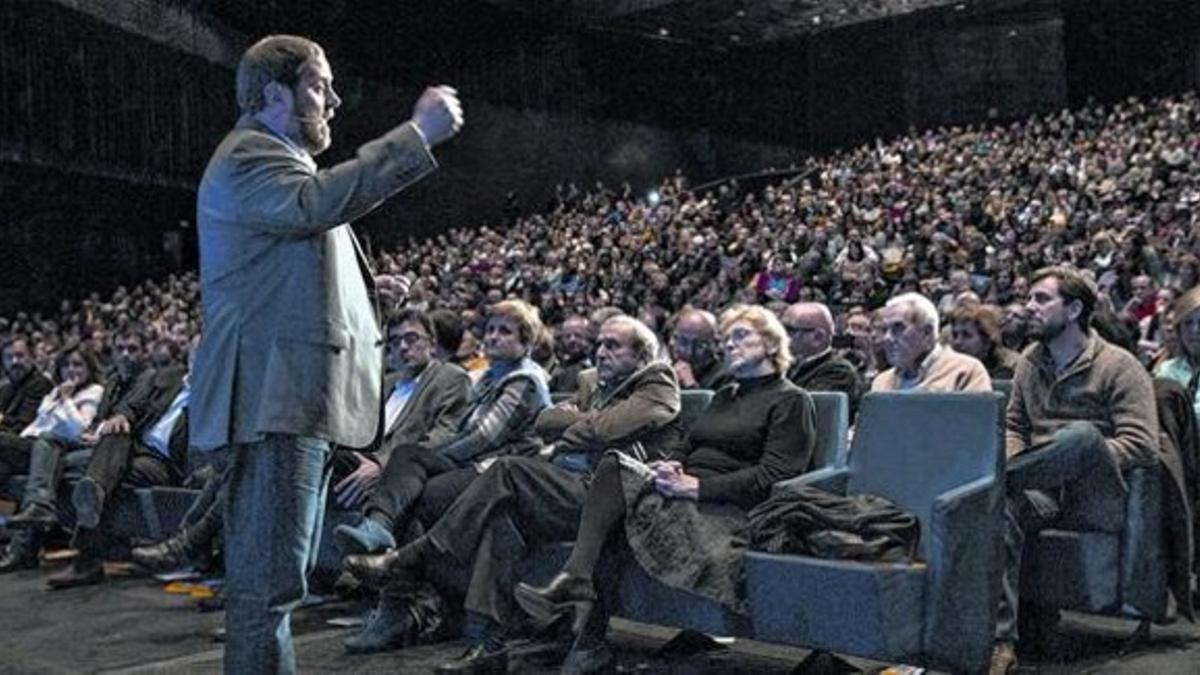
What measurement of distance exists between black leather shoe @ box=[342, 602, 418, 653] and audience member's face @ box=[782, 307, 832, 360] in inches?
61.4

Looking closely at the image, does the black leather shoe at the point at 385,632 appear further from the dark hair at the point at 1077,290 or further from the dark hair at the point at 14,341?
the dark hair at the point at 14,341

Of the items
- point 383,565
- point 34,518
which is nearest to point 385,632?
point 383,565

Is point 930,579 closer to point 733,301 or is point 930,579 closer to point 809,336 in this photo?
point 809,336

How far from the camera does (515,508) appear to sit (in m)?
3.43

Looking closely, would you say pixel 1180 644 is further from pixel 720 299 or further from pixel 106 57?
pixel 106 57

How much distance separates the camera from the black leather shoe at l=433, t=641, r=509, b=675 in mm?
3197

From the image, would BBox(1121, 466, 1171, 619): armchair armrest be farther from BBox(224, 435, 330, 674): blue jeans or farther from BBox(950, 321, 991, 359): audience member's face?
BBox(224, 435, 330, 674): blue jeans

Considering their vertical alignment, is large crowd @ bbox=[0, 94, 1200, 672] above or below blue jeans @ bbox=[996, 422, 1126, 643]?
above

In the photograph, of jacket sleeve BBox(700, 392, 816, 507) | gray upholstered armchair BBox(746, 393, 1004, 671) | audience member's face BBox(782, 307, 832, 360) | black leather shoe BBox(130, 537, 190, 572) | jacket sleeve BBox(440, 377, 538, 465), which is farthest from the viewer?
audience member's face BBox(782, 307, 832, 360)

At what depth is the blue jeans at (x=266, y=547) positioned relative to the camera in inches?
73.8

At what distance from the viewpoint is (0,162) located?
13633 millimetres

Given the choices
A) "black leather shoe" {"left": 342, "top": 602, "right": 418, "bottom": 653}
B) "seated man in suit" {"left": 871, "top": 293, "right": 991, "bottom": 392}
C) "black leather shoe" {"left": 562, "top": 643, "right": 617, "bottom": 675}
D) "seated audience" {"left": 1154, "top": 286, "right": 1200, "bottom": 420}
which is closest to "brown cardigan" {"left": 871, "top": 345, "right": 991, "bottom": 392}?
"seated man in suit" {"left": 871, "top": 293, "right": 991, "bottom": 392}

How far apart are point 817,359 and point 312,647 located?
71.4 inches

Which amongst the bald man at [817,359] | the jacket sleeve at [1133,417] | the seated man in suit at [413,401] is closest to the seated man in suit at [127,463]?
the seated man in suit at [413,401]
